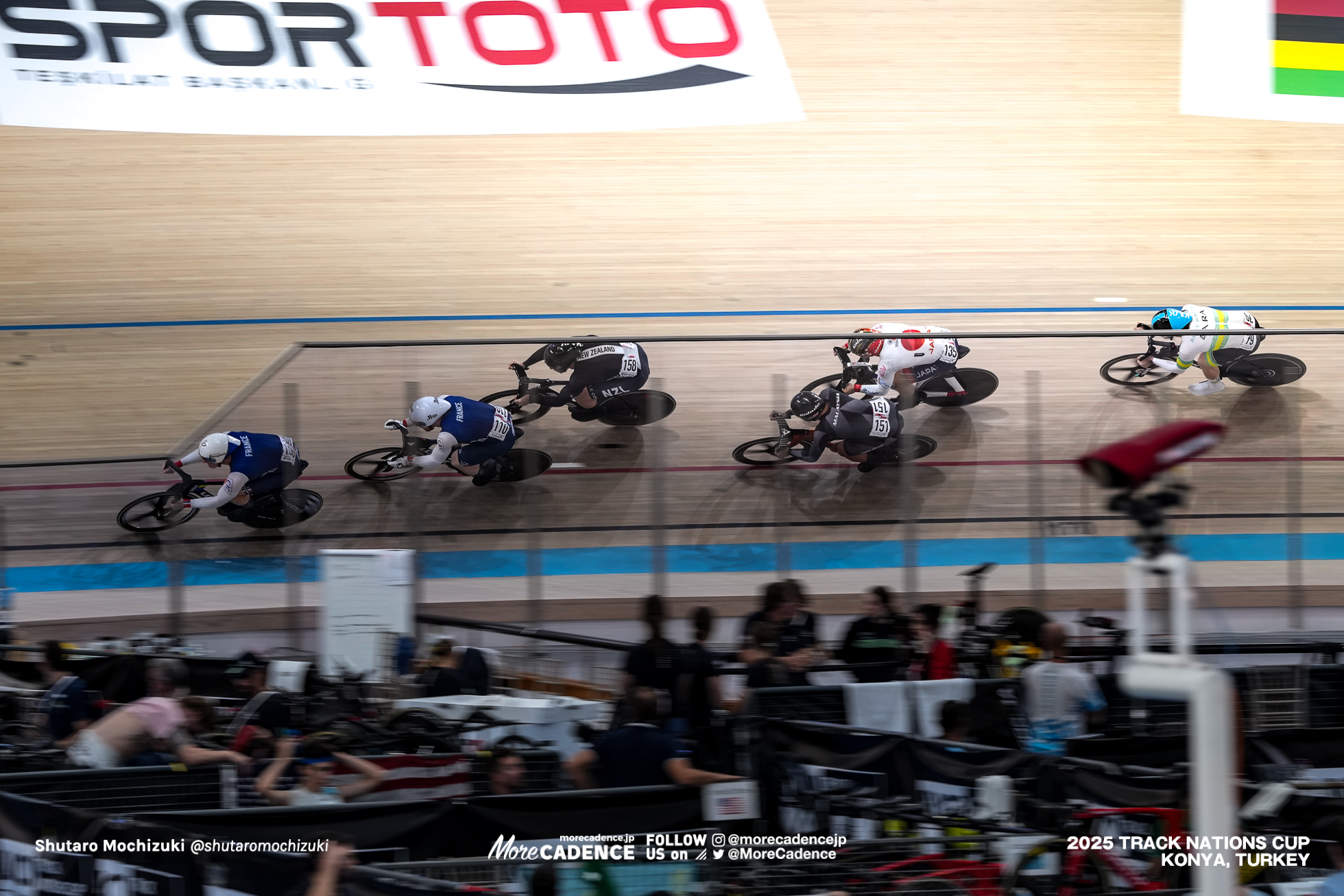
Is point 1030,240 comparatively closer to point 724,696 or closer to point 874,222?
point 874,222

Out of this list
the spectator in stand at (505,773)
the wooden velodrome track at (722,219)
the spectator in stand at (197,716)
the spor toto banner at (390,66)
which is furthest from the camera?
the spor toto banner at (390,66)

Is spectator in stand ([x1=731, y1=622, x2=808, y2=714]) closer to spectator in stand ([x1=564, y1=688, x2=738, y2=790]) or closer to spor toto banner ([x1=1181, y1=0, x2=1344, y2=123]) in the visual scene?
spectator in stand ([x1=564, y1=688, x2=738, y2=790])

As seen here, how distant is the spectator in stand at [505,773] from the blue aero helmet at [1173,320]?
6.41 metres

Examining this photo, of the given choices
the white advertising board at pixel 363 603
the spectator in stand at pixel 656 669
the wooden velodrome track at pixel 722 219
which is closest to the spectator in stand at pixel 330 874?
the spectator in stand at pixel 656 669

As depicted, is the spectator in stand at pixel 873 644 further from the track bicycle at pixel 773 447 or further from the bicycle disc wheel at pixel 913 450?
the track bicycle at pixel 773 447

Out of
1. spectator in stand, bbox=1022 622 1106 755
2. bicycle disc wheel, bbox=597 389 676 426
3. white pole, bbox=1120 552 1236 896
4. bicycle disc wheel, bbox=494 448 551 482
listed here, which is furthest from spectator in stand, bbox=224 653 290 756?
white pole, bbox=1120 552 1236 896

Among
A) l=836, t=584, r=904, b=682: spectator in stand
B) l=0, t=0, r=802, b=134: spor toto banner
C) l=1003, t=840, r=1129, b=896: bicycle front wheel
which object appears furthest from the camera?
l=0, t=0, r=802, b=134: spor toto banner

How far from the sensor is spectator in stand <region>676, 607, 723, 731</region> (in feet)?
18.5

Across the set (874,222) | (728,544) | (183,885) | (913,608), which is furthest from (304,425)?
(874,222)

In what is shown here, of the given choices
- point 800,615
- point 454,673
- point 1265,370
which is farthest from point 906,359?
point 454,673

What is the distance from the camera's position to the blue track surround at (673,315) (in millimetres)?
11156

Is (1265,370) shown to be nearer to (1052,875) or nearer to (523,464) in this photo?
(523,464)

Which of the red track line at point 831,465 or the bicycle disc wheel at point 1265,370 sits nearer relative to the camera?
the red track line at point 831,465

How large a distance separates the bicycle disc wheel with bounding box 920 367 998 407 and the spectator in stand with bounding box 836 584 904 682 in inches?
56.6
